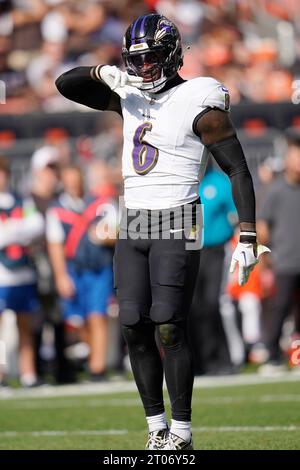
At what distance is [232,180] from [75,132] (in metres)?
7.28

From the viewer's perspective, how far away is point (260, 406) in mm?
7625

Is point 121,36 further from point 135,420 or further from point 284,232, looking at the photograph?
point 135,420

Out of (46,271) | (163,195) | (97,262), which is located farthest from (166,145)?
(46,271)

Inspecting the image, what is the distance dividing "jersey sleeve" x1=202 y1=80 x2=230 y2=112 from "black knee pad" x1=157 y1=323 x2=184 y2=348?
1044mm

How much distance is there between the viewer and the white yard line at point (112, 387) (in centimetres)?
910

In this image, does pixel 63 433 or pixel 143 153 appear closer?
pixel 143 153

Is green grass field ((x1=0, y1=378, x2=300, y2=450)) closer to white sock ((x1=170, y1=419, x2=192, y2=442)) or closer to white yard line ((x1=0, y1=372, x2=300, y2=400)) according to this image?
white yard line ((x1=0, y1=372, x2=300, y2=400))

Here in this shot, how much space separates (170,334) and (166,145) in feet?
2.95

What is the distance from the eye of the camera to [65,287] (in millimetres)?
9969

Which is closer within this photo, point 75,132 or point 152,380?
point 152,380

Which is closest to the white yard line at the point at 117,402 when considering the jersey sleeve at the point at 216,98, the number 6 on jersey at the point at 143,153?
the number 6 on jersey at the point at 143,153

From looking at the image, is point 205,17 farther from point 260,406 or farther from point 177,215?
point 177,215
